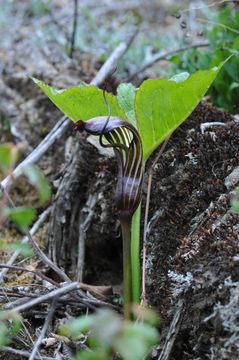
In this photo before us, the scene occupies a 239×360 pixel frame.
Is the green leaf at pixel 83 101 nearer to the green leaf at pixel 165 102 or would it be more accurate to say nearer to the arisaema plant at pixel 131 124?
the arisaema plant at pixel 131 124

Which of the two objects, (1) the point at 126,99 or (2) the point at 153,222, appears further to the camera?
(2) the point at 153,222

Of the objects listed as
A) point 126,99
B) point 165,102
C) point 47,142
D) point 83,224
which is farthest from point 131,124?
point 47,142

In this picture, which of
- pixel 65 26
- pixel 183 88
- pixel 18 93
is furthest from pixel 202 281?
pixel 65 26

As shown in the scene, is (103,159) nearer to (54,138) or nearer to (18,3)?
(54,138)

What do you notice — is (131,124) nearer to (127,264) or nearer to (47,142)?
(127,264)

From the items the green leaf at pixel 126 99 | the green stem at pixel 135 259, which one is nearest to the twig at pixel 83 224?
the green stem at pixel 135 259

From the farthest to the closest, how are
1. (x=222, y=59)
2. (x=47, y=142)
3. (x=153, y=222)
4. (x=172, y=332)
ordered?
(x=222, y=59)
(x=47, y=142)
(x=153, y=222)
(x=172, y=332)
